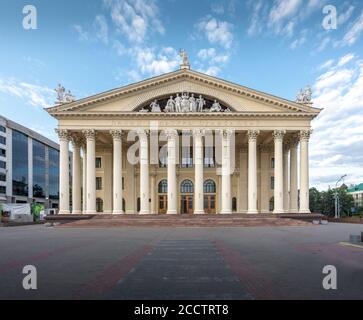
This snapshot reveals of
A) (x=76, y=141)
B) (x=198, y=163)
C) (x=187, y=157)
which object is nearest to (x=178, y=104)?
(x=198, y=163)

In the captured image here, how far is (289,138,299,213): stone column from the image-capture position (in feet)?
171

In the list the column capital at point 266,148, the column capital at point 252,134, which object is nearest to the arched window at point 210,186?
the column capital at point 266,148

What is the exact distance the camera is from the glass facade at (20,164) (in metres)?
94.2

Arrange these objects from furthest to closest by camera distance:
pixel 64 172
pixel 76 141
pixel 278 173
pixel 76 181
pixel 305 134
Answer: pixel 76 141, pixel 76 181, pixel 278 173, pixel 64 172, pixel 305 134

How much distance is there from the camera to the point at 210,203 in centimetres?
5744

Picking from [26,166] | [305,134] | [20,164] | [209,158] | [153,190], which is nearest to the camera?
[305,134]

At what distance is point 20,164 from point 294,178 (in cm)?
7547

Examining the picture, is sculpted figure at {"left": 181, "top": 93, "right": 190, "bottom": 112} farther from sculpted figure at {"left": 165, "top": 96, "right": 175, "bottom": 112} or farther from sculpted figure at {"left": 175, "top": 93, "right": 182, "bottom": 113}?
sculpted figure at {"left": 165, "top": 96, "right": 175, "bottom": 112}

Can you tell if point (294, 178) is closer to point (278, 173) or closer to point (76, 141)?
point (278, 173)

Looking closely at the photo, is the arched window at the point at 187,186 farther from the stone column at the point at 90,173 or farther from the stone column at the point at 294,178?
the stone column at the point at 294,178

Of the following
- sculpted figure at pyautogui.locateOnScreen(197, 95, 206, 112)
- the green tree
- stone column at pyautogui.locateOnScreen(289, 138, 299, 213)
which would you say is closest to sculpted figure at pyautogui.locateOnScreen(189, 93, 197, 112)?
sculpted figure at pyautogui.locateOnScreen(197, 95, 206, 112)

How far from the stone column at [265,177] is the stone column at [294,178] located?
4.49 metres

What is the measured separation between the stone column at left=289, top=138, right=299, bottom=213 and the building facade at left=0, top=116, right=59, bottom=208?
6835cm

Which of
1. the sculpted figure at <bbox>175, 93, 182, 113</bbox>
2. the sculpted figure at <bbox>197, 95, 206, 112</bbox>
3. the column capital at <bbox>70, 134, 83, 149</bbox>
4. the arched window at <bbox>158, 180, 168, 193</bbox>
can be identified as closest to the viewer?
the sculpted figure at <bbox>175, 93, 182, 113</bbox>
